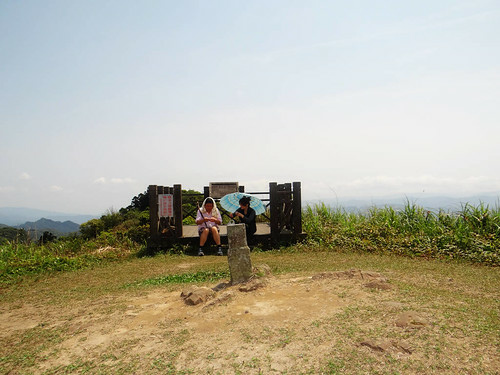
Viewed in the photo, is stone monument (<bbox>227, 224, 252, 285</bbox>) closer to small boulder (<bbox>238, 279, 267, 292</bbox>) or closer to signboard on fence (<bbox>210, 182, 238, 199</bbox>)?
small boulder (<bbox>238, 279, 267, 292</bbox>)

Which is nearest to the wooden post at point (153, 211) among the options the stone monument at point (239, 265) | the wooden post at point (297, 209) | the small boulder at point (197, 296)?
the wooden post at point (297, 209)

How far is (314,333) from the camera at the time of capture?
154 inches

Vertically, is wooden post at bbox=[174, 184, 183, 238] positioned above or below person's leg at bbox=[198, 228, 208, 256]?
above

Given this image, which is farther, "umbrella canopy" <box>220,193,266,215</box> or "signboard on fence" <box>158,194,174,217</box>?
"signboard on fence" <box>158,194,174,217</box>

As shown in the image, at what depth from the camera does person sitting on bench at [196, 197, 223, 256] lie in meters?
10.4

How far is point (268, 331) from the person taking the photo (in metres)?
4.04

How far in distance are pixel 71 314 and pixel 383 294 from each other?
429 cm

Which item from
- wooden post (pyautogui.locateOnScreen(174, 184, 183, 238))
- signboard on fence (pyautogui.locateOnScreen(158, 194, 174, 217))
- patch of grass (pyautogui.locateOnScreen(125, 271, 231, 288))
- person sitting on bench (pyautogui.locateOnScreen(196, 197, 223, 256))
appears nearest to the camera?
patch of grass (pyautogui.locateOnScreen(125, 271, 231, 288))

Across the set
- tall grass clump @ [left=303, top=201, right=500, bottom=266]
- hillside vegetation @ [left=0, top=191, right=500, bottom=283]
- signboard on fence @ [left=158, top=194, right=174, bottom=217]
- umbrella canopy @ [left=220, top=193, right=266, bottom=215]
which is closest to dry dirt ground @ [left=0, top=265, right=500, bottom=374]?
hillside vegetation @ [left=0, top=191, right=500, bottom=283]

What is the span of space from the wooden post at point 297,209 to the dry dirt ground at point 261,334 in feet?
18.7

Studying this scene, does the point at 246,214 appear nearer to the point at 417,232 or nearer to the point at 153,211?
the point at 153,211

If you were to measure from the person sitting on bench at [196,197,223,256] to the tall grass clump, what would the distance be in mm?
2871

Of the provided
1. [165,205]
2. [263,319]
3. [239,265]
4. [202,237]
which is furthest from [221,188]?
[263,319]

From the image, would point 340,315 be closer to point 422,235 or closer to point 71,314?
point 71,314
